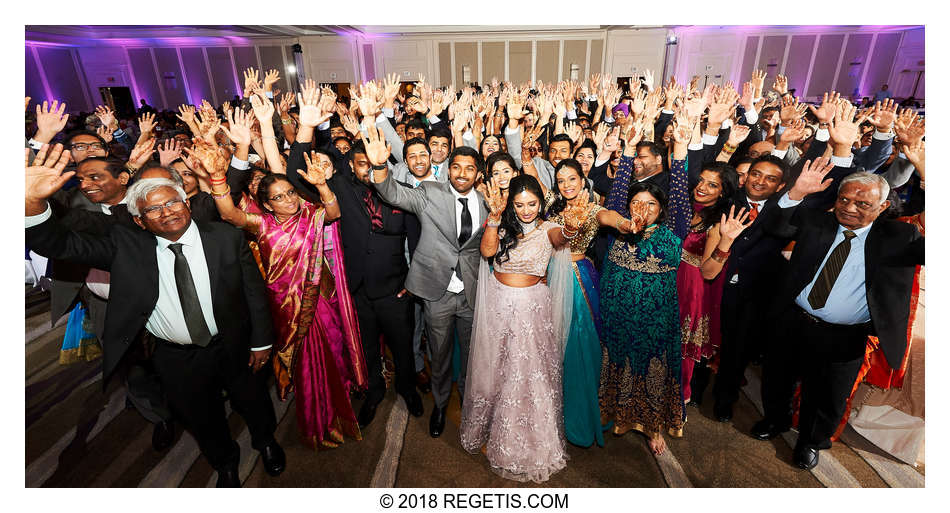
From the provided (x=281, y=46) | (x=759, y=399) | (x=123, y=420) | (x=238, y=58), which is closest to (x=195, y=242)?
(x=123, y=420)

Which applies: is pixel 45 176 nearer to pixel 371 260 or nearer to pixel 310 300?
pixel 310 300

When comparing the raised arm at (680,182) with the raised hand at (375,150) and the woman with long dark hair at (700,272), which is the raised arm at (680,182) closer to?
the woman with long dark hair at (700,272)

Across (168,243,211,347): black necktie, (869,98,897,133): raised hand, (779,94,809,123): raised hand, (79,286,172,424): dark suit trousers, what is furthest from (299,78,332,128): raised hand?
(779,94,809,123): raised hand

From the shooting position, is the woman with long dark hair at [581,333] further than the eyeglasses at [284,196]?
Yes

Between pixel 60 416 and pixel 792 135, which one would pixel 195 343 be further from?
pixel 792 135

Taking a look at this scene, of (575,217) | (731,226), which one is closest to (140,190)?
(575,217)

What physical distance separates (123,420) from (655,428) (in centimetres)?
313

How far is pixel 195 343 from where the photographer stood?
166 cm

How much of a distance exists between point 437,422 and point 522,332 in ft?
2.77

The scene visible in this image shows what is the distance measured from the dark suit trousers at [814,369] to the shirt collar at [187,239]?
2.70 metres

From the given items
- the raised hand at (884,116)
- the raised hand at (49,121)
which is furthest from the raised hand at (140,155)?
the raised hand at (884,116)

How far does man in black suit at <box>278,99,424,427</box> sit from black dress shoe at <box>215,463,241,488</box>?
65cm

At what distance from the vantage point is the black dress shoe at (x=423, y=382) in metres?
2.66

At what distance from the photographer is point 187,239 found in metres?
1.58
